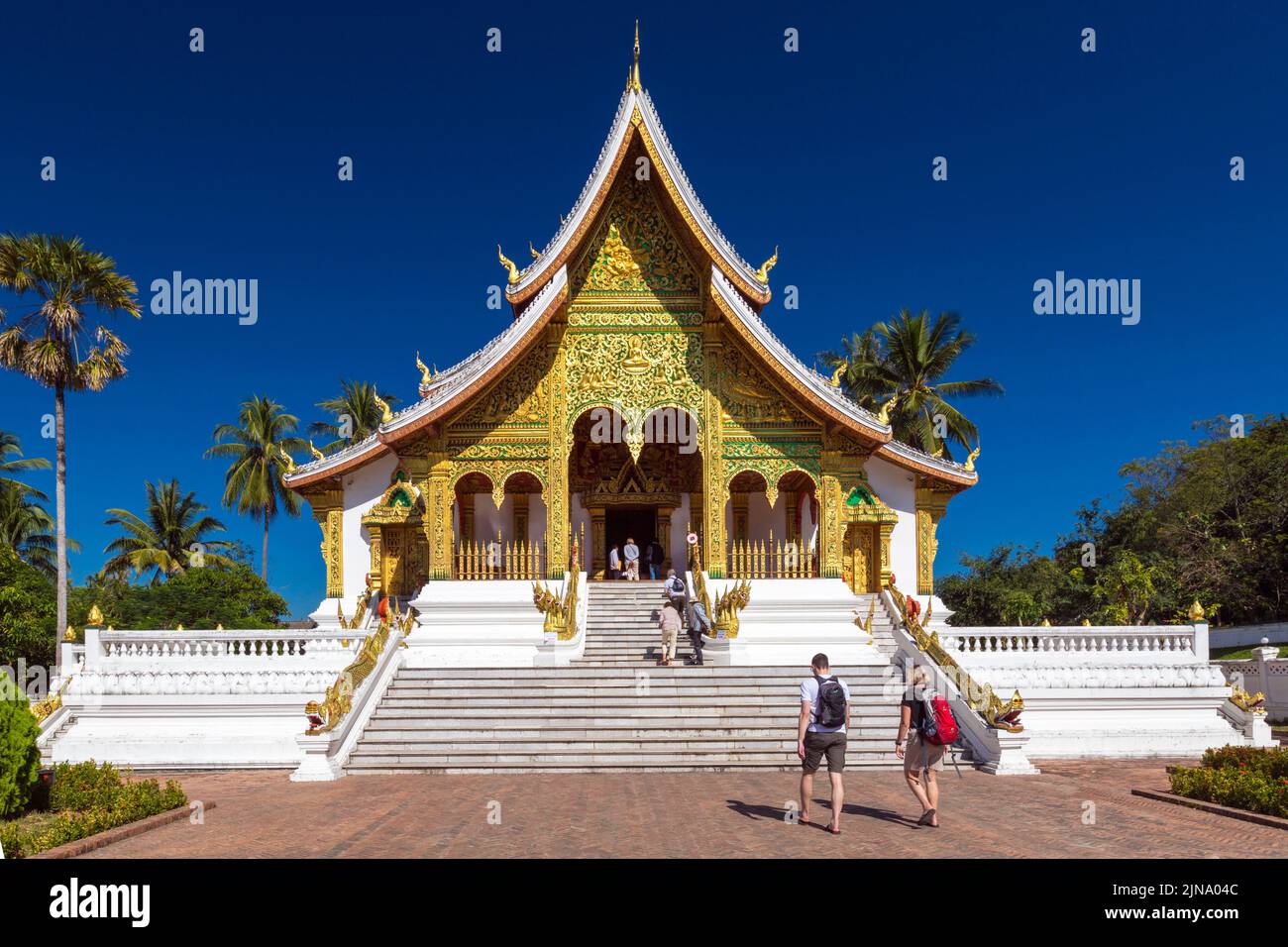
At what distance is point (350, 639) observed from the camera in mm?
13898

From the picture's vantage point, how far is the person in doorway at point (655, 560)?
2109 cm

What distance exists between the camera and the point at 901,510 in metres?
20.3

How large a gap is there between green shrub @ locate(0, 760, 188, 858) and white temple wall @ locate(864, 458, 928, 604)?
15118mm

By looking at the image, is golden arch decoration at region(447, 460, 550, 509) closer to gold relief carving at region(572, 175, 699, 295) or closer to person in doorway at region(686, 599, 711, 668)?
gold relief carving at region(572, 175, 699, 295)

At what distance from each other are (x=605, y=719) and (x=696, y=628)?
2.75m

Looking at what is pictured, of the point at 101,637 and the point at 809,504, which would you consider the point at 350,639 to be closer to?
the point at 101,637

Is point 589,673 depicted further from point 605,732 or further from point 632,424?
point 632,424

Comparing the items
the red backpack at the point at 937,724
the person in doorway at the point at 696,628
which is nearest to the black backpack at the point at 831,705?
the red backpack at the point at 937,724

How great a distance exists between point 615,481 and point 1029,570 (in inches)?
822

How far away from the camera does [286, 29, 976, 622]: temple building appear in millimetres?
18047

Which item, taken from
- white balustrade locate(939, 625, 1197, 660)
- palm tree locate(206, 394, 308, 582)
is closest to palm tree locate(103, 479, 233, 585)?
palm tree locate(206, 394, 308, 582)

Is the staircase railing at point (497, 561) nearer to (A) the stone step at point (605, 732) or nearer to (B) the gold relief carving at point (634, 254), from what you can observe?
(A) the stone step at point (605, 732)

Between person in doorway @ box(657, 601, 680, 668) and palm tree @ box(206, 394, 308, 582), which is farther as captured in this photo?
palm tree @ box(206, 394, 308, 582)

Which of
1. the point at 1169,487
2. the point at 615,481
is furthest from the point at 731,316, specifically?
the point at 1169,487
